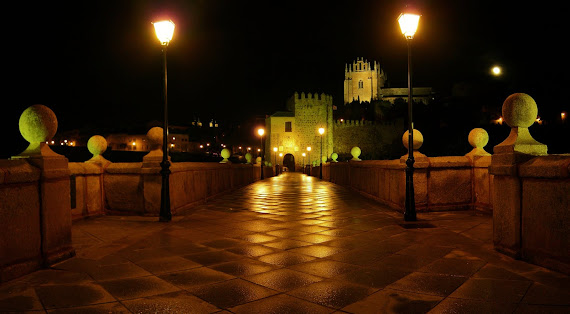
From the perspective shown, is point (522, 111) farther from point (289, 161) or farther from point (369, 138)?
point (369, 138)

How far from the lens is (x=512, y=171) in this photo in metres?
4.14

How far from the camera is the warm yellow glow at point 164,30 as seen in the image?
7.04 meters

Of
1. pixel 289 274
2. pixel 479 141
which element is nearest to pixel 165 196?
pixel 289 274

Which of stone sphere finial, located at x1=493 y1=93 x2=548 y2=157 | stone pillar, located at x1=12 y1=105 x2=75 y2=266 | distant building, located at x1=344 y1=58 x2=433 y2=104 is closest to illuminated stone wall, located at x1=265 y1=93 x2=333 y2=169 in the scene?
distant building, located at x1=344 y1=58 x2=433 y2=104

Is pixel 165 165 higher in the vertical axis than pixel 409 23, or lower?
lower

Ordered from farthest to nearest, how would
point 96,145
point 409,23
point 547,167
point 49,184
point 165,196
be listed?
point 96,145
point 165,196
point 409,23
point 49,184
point 547,167

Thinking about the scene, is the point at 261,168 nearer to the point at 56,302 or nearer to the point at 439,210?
the point at 439,210

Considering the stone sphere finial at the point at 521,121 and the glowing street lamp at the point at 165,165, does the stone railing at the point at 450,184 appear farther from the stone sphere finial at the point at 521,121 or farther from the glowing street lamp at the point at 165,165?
the glowing street lamp at the point at 165,165

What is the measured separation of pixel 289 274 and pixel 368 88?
344 ft

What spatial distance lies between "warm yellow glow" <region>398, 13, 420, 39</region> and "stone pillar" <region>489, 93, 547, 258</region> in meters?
2.80

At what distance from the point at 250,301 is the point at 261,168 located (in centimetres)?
2586

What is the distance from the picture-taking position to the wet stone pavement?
286 cm

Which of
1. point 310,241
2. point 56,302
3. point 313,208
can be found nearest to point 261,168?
point 313,208

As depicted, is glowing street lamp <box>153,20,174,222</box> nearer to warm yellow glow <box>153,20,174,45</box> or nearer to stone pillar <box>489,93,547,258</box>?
warm yellow glow <box>153,20,174,45</box>
